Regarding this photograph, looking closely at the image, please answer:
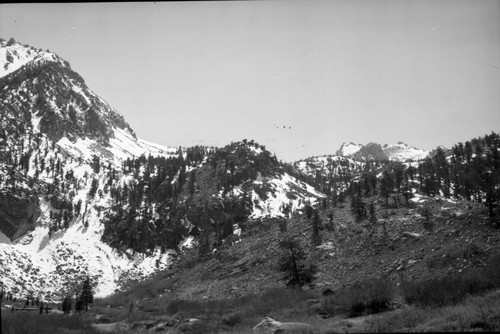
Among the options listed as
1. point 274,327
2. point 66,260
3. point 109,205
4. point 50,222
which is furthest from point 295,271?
point 109,205

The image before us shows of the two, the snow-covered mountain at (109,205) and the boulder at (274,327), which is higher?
the snow-covered mountain at (109,205)

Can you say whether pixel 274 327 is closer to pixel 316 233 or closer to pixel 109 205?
pixel 316 233

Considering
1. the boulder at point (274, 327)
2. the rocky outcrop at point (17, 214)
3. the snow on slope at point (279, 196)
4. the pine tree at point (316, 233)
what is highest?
the snow on slope at point (279, 196)

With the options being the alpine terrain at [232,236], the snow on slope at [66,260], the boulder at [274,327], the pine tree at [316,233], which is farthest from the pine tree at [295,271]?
the snow on slope at [66,260]

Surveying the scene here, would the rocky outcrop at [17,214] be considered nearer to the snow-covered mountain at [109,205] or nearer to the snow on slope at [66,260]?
the snow-covered mountain at [109,205]

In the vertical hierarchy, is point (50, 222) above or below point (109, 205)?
below

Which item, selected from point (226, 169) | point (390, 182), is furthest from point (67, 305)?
point (226, 169)
